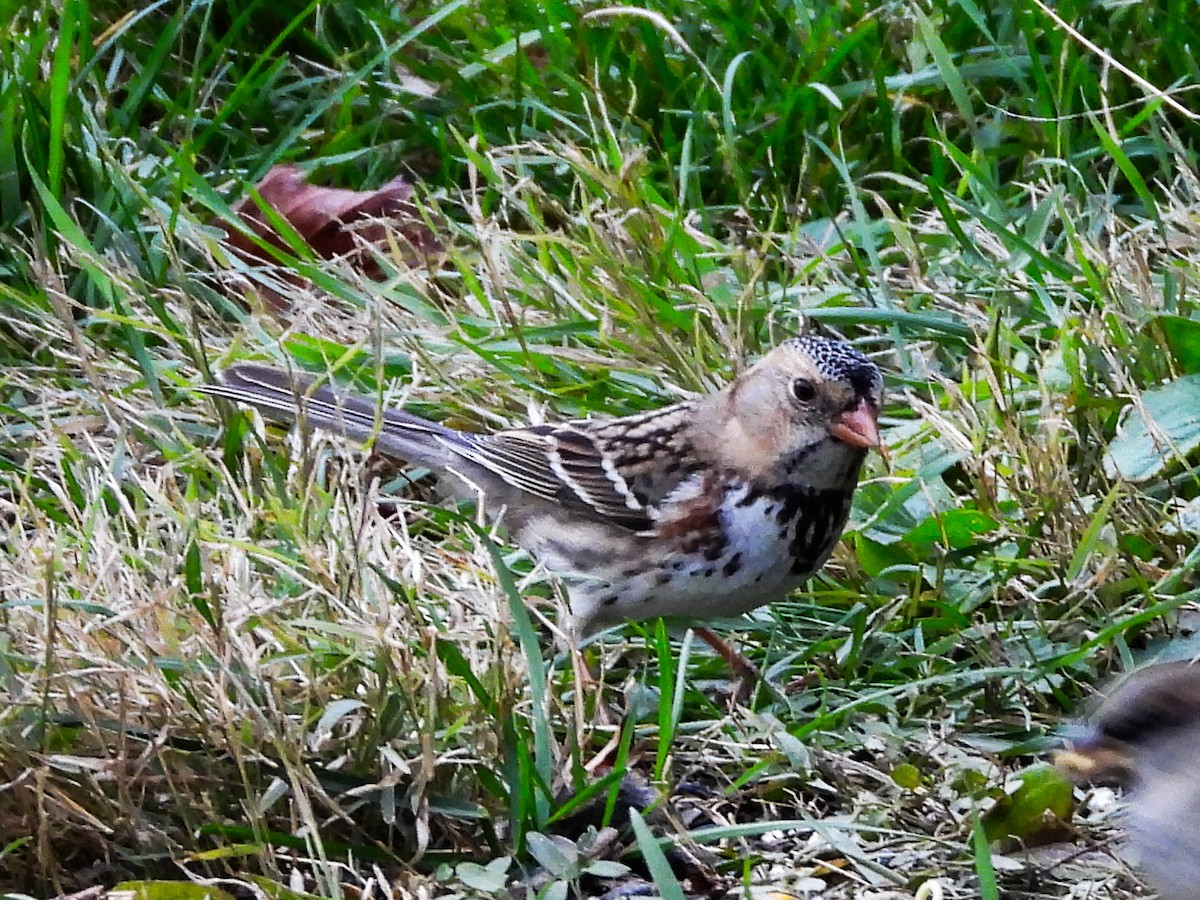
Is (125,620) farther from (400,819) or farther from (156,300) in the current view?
(156,300)

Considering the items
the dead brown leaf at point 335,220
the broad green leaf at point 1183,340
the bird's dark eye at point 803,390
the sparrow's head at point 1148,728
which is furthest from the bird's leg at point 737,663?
the dead brown leaf at point 335,220

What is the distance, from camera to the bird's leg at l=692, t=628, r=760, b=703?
324 centimetres

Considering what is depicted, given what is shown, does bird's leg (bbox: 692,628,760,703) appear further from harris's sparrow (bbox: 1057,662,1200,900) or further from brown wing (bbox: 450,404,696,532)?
harris's sparrow (bbox: 1057,662,1200,900)

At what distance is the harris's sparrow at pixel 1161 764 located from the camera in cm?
223

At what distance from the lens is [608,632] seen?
11.6 ft

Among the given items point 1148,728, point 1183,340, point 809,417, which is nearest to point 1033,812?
point 1148,728

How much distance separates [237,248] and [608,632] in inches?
63.2

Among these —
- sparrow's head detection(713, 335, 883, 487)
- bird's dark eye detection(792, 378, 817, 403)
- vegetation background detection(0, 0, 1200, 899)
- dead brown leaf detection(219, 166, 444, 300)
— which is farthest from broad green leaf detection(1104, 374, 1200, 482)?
dead brown leaf detection(219, 166, 444, 300)

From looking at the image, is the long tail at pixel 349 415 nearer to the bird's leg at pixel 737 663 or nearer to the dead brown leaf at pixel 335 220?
the bird's leg at pixel 737 663

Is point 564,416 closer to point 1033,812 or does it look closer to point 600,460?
point 600,460

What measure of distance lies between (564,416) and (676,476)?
22.5 inches

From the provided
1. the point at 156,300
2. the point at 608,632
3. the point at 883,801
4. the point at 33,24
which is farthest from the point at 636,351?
the point at 33,24

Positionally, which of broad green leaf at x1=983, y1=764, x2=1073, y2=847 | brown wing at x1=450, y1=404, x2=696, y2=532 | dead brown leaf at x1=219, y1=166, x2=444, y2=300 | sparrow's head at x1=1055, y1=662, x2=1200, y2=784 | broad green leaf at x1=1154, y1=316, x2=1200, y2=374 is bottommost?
broad green leaf at x1=983, y1=764, x2=1073, y2=847

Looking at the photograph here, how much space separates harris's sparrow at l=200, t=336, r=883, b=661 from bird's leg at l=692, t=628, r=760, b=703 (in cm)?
1
